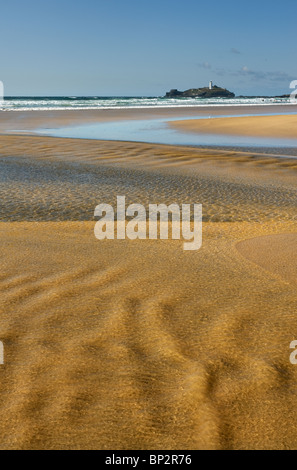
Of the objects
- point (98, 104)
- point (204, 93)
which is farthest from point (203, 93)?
point (98, 104)

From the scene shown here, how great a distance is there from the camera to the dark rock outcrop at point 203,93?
10144cm

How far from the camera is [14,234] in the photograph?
450 cm

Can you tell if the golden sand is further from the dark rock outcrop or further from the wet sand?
the dark rock outcrop

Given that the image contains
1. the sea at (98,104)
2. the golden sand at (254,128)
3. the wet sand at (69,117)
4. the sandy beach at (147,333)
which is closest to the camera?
the sandy beach at (147,333)

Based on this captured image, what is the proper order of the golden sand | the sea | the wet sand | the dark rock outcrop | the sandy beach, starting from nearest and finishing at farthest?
the sandy beach → the golden sand → the wet sand → the sea → the dark rock outcrop

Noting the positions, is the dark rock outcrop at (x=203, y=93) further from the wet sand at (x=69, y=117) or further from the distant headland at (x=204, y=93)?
the wet sand at (x=69, y=117)

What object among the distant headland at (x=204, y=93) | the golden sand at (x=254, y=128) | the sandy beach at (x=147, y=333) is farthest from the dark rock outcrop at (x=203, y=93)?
the sandy beach at (x=147, y=333)

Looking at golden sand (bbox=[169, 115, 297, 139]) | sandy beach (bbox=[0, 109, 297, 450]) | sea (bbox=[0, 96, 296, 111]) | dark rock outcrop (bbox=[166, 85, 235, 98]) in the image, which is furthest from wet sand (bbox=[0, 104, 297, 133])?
dark rock outcrop (bbox=[166, 85, 235, 98])

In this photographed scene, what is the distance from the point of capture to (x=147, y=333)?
101 inches

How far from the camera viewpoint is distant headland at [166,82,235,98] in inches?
3998

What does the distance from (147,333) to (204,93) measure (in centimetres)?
10580

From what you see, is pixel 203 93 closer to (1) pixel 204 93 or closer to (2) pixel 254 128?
(1) pixel 204 93

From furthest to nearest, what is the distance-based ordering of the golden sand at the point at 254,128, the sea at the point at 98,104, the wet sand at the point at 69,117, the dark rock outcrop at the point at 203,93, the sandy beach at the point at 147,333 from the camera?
the dark rock outcrop at the point at 203,93
the sea at the point at 98,104
the wet sand at the point at 69,117
the golden sand at the point at 254,128
the sandy beach at the point at 147,333
